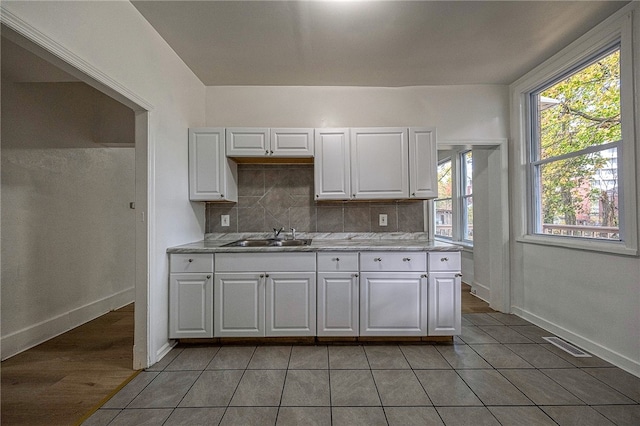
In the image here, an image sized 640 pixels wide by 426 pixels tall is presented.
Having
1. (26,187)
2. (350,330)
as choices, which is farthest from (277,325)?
(26,187)

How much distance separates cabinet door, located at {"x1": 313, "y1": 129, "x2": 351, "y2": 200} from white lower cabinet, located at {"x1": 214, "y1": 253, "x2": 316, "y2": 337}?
75 cm

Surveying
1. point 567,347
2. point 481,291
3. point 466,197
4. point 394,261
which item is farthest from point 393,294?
point 466,197

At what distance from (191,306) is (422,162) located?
2.61 m

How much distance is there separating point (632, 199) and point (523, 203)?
3.35ft

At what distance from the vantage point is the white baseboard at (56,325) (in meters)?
2.34

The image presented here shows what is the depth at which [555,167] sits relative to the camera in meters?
2.78

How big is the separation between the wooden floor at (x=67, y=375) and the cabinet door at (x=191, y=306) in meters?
0.46

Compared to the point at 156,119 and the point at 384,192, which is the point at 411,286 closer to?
the point at 384,192

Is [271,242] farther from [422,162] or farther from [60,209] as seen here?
[60,209]

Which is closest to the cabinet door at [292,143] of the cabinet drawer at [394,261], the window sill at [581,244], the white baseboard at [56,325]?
the cabinet drawer at [394,261]

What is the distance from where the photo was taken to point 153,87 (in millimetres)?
2244

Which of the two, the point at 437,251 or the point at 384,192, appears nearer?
the point at 437,251

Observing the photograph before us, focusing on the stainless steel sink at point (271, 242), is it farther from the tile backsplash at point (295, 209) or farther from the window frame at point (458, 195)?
the window frame at point (458, 195)

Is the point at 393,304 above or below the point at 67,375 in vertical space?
above
